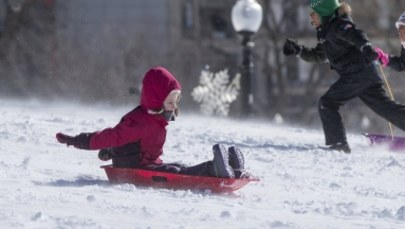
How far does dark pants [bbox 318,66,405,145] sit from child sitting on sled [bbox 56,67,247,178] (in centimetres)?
273

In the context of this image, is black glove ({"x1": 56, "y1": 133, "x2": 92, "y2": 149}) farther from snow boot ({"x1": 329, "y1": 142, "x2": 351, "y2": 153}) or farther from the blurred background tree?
the blurred background tree

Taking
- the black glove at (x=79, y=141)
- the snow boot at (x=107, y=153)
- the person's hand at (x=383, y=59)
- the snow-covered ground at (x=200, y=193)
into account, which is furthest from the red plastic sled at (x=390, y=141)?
the black glove at (x=79, y=141)

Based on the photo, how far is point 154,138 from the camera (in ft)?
20.6

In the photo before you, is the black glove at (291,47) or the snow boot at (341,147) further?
the black glove at (291,47)

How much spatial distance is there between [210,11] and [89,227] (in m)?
31.4

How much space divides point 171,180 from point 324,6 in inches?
119

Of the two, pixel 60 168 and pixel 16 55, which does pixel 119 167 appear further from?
pixel 16 55

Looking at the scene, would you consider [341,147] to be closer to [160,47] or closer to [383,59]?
[383,59]

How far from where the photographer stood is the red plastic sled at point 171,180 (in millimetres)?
6020

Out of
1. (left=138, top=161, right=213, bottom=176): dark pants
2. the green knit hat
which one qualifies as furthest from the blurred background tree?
(left=138, top=161, right=213, bottom=176): dark pants

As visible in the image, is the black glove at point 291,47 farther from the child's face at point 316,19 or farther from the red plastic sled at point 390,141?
the red plastic sled at point 390,141

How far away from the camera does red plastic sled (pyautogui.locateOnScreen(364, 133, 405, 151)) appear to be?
908 cm

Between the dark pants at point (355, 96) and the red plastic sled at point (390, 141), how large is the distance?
0.59 ft

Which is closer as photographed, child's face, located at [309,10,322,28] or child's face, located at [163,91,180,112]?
child's face, located at [163,91,180,112]
